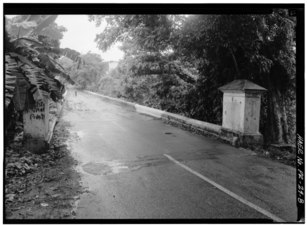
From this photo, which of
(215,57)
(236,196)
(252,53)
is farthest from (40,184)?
(215,57)

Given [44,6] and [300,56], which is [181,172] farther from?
[44,6]

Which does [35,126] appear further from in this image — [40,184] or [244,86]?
[244,86]

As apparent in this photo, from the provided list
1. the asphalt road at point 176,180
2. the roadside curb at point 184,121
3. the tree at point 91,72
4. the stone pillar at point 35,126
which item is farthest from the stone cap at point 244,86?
the tree at point 91,72

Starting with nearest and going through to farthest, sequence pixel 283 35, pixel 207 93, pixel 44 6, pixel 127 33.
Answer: pixel 44 6 → pixel 283 35 → pixel 127 33 → pixel 207 93

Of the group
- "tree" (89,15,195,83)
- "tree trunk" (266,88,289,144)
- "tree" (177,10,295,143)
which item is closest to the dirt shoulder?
"tree" (89,15,195,83)

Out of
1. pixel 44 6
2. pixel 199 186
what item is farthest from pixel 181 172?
pixel 44 6

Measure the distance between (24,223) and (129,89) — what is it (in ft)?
58.4

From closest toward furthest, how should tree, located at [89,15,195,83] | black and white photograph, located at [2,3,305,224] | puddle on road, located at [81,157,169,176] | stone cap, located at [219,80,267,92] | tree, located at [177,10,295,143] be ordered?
1. black and white photograph, located at [2,3,305,224]
2. puddle on road, located at [81,157,169,176]
3. tree, located at [177,10,295,143]
4. stone cap, located at [219,80,267,92]
5. tree, located at [89,15,195,83]

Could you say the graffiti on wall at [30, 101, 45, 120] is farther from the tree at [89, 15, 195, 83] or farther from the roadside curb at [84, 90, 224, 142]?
the roadside curb at [84, 90, 224, 142]

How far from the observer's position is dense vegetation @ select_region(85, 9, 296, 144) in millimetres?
8570

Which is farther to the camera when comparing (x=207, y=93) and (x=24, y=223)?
(x=207, y=93)

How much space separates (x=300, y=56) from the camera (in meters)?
4.56

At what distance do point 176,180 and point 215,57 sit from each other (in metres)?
6.50

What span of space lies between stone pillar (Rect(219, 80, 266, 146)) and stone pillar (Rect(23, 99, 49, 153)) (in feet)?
18.1
